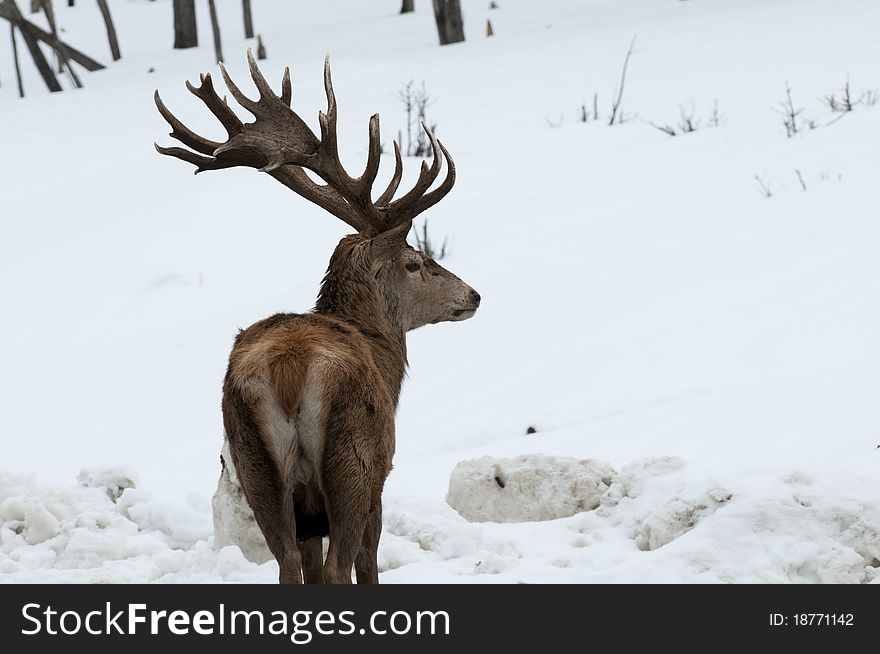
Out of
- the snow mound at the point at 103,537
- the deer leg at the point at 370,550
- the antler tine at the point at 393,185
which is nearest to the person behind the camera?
the deer leg at the point at 370,550

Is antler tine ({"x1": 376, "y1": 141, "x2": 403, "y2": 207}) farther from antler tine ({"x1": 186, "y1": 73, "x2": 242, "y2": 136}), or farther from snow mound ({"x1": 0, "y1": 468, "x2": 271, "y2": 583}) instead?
snow mound ({"x1": 0, "y1": 468, "x2": 271, "y2": 583})

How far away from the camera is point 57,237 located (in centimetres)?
1448

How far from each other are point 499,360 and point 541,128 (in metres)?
6.85

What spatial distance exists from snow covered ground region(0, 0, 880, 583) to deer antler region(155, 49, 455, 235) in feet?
5.31

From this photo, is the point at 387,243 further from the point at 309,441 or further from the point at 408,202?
the point at 309,441

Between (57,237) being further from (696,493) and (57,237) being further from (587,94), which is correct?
(696,493)

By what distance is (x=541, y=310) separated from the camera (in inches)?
439

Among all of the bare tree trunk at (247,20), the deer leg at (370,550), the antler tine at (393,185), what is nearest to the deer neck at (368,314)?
the antler tine at (393,185)

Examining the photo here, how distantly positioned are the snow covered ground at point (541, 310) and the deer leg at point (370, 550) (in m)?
0.53

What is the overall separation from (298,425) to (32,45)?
19.5 m

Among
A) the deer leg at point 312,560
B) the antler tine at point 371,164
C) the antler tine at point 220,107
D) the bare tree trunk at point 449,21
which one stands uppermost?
the bare tree trunk at point 449,21

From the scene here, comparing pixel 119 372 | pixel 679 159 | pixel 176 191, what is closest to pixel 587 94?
pixel 679 159

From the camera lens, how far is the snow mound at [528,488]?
6.85 metres

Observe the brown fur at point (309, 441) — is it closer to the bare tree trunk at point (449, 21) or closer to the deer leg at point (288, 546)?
the deer leg at point (288, 546)
